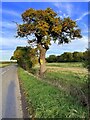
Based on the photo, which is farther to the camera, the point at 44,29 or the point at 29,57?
the point at 29,57

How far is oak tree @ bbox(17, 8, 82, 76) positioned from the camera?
36.8 meters

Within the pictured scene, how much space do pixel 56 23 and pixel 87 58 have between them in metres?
28.9

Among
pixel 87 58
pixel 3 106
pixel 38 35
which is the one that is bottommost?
pixel 3 106

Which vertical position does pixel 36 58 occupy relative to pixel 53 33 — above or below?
below

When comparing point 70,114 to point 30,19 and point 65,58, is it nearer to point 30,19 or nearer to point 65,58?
point 30,19

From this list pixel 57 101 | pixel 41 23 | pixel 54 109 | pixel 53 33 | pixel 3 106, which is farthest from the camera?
pixel 53 33

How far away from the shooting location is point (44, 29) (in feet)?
121

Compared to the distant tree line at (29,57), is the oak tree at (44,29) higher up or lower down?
higher up

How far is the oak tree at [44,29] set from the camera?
36844mm

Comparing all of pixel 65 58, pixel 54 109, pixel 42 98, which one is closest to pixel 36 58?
pixel 42 98

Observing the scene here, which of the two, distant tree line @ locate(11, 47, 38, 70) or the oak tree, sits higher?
the oak tree

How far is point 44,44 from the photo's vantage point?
1563 inches

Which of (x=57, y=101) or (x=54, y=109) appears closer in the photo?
(x=54, y=109)

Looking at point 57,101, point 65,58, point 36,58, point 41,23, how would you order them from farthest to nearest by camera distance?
point 65,58 < point 36,58 < point 41,23 < point 57,101
